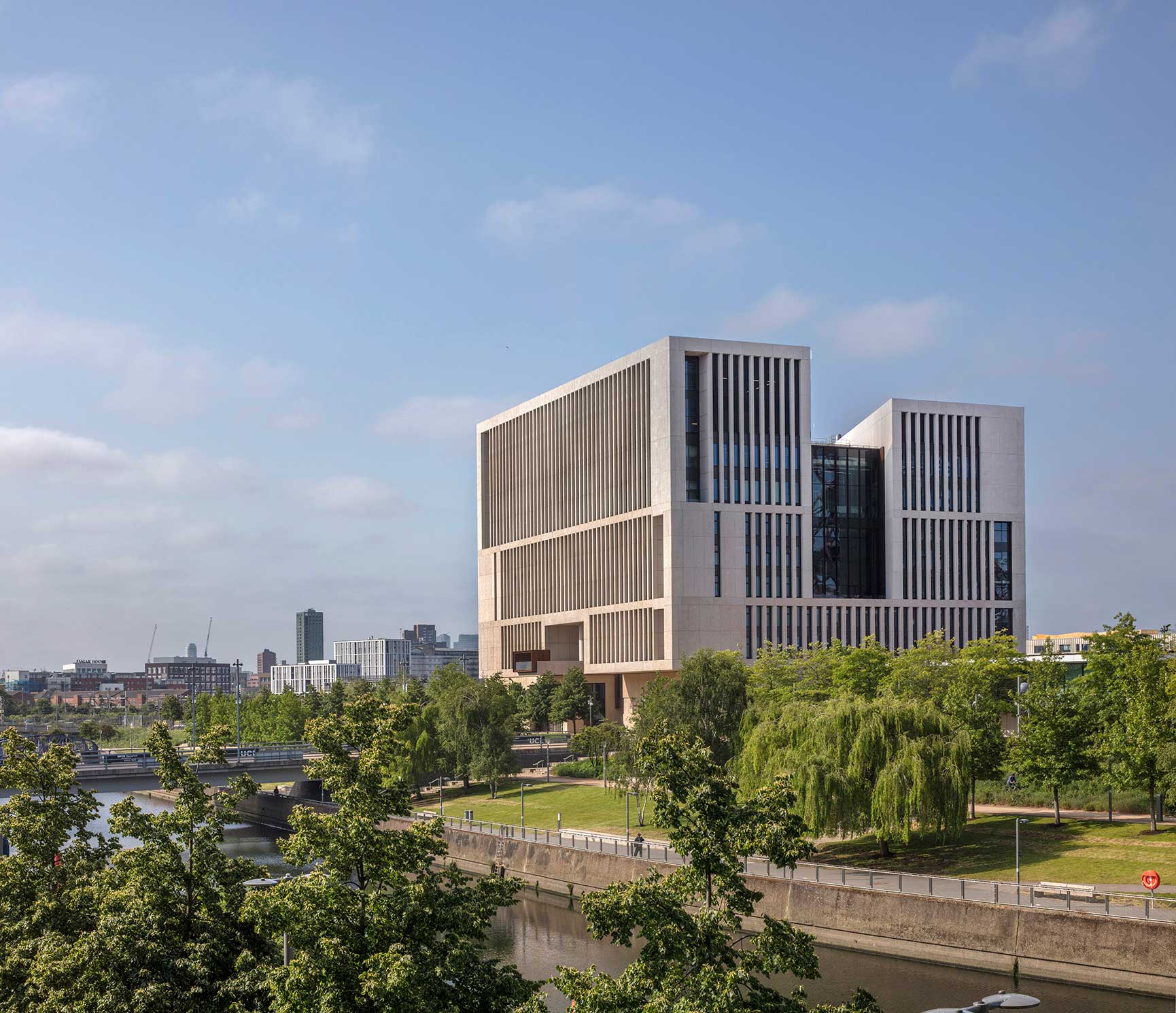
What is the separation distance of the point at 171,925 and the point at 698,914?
11047 mm

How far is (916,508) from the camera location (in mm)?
127125

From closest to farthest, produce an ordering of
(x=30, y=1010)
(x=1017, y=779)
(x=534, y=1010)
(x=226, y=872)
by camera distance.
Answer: (x=534, y=1010), (x=30, y=1010), (x=226, y=872), (x=1017, y=779)

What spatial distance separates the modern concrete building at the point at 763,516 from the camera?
120438 millimetres

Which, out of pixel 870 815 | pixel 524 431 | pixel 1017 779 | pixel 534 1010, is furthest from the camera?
pixel 524 431

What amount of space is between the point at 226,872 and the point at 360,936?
5.58m

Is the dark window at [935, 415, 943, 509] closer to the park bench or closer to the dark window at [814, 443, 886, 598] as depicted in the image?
Answer: the dark window at [814, 443, 886, 598]

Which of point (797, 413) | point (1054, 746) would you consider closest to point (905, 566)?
point (797, 413)

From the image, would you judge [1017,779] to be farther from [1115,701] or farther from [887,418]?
[887,418]

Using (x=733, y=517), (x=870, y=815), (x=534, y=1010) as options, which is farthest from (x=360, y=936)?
(x=733, y=517)

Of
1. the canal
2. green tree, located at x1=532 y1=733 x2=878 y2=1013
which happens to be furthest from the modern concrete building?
green tree, located at x1=532 y1=733 x2=878 y2=1013

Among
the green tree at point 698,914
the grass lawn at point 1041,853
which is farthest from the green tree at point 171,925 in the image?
the grass lawn at point 1041,853

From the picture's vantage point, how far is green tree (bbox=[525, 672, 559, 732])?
135 metres

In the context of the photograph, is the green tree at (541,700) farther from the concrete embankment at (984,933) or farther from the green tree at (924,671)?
the concrete embankment at (984,933)

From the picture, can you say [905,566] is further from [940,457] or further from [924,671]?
[924,671]
